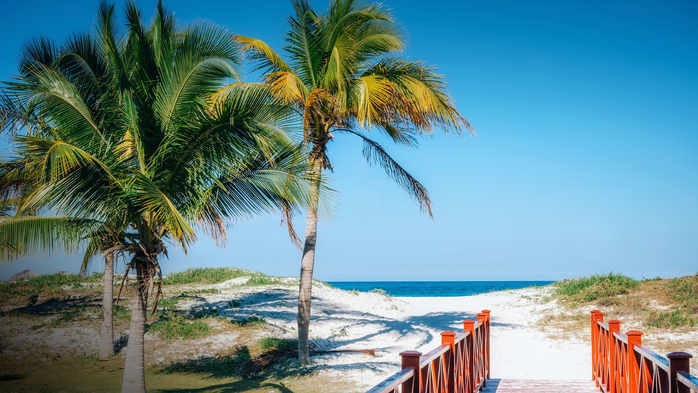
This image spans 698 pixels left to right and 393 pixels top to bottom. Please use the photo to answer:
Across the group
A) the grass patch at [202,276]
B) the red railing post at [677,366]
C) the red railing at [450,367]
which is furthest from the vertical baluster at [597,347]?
the grass patch at [202,276]

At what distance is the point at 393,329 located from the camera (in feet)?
48.2

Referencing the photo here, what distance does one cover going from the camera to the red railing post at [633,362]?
559 centimetres

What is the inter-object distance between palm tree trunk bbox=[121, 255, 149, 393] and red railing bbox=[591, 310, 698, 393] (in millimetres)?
6722

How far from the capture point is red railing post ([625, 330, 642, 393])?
18.3 feet

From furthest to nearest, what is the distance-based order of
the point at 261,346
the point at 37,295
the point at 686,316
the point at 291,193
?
the point at 37,295, the point at 686,316, the point at 261,346, the point at 291,193

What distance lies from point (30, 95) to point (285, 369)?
722 centimetres

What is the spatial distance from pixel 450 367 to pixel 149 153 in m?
5.67

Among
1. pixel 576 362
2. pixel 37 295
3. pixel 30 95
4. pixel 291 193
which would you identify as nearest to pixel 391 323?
pixel 576 362

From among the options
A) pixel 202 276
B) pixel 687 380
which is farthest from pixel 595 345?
pixel 202 276

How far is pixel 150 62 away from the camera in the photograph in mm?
8172

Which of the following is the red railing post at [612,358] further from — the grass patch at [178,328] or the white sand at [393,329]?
the grass patch at [178,328]

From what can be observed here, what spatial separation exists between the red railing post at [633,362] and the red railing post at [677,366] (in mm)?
1414

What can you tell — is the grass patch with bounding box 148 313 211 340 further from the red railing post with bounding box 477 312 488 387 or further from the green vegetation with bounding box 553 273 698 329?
the green vegetation with bounding box 553 273 698 329

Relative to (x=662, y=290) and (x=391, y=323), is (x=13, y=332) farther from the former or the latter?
(x=662, y=290)
